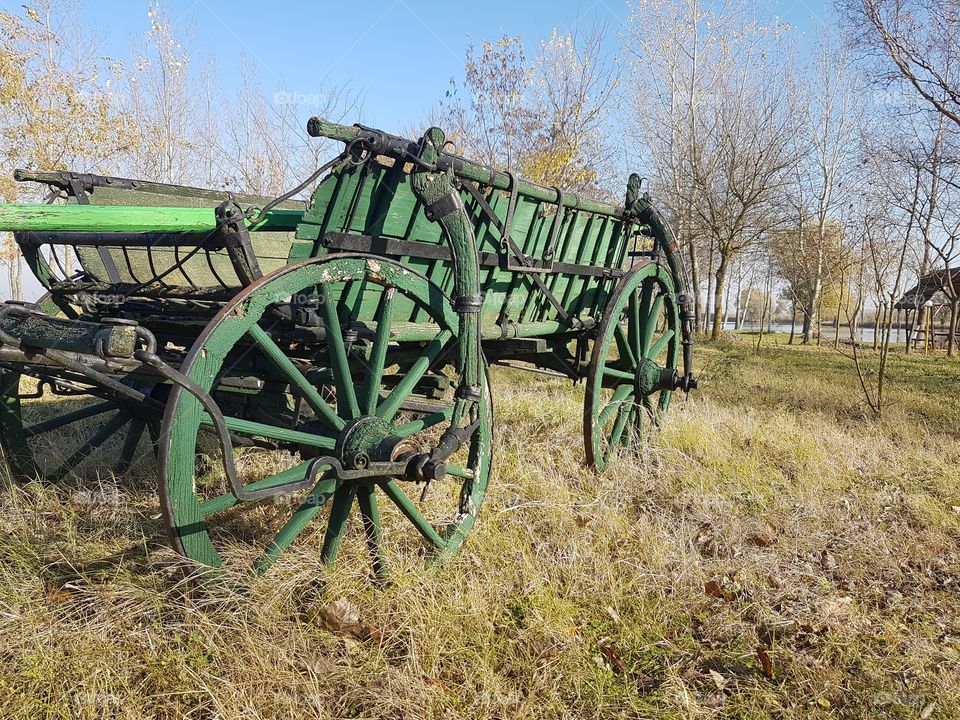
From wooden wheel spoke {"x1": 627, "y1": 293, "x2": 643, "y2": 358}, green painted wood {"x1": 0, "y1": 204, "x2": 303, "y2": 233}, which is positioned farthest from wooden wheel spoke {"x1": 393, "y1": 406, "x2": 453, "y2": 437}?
wooden wheel spoke {"x1": 627, "y1": 293, "x2": 643, "y2": 358}

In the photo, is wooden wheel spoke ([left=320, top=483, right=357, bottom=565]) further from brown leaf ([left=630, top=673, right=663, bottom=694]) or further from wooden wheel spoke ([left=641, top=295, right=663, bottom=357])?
wooden wheel spoke ([left=641, top=295, right=663, bottom=357])

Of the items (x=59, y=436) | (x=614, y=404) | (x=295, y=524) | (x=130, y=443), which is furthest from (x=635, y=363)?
(x=59, y=436)

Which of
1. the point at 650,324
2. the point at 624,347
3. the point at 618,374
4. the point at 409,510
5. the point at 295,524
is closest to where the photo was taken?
the point at 295,524

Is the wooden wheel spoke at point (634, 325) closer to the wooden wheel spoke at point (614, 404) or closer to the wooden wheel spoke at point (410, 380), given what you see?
the wooden wheel spoke at point (614, 404)

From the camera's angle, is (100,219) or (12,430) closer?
(100,219)

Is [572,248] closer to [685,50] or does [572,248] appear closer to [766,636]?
[766,636]

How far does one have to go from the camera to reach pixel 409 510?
108 inches

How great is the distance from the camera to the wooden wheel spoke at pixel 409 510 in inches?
107

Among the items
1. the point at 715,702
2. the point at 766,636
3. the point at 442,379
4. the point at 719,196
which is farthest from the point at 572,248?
the point at 719,196

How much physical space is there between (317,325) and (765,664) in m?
2.12

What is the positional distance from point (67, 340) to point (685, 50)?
2107 cm

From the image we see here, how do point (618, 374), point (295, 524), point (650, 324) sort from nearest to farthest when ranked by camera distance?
1. point (295, 524)
2. point (618, 374)
3. point (650, 324)

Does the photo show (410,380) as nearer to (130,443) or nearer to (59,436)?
(130,443)

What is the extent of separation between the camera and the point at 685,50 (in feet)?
64.6
